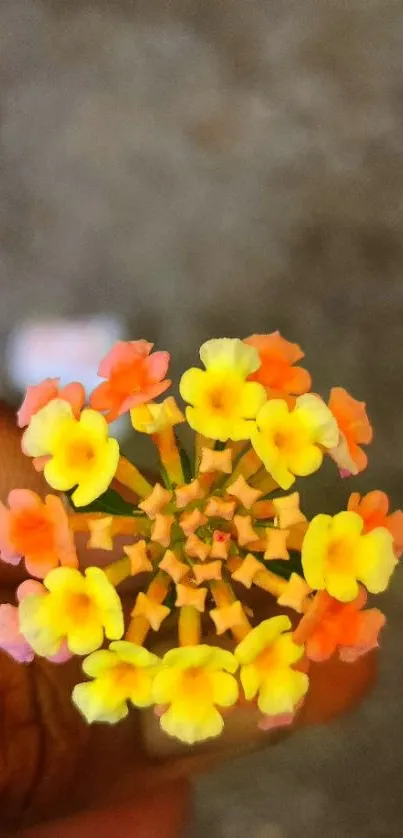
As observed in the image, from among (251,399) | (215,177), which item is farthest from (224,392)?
(215,177)

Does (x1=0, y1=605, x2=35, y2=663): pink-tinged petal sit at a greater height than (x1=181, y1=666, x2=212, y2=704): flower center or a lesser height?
lesser

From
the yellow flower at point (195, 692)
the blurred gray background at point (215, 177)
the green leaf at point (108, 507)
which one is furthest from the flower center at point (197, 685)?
the blurred gray background at point (215, 177)

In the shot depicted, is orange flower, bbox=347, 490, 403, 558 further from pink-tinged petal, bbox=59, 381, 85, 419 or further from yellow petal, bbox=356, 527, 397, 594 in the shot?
pink-tinged petal, bbox=59, 381, 85, 419

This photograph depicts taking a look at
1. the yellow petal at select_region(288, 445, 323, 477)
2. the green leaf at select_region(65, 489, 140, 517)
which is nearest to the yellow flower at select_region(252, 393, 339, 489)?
the yellow petal at select_region(288, 445, 323, 477)

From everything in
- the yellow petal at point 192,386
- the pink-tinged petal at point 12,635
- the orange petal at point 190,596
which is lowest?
the pink-tinged petal at point 12,635

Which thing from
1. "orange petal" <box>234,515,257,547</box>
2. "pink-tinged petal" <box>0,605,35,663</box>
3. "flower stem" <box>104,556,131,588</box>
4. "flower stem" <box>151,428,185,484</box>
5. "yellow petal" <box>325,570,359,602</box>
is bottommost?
"pink-tinged petal" <box>0,605,35,663</box>

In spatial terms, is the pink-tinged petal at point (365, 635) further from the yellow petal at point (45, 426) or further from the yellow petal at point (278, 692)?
the yellow petal at point (45, 426)

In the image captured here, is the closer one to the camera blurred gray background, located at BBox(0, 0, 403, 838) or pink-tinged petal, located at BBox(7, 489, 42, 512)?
pink-tinged petal, located at BBox(7, 489, 42, 512)
